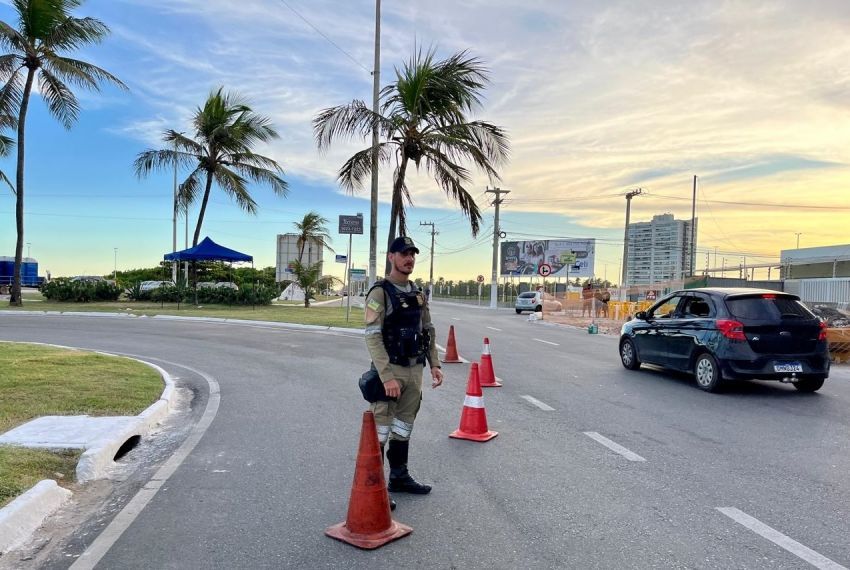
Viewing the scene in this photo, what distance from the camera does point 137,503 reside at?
14.9 ft

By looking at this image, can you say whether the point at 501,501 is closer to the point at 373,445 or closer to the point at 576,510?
the point at 576,510

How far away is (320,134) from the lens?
17297 mm

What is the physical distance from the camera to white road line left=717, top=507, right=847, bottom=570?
3.61 metres

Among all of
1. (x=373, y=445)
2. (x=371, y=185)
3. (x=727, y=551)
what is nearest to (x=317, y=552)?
(x=373, y=445)

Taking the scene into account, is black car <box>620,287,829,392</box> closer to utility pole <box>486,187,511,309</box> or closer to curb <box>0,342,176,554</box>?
curb <box>0,342,176,554</box>

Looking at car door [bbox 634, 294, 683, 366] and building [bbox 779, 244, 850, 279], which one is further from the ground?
building [bbox 779, 244, 850, 279]

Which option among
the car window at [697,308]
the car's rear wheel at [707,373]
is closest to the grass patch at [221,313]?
the car window at [697,308]

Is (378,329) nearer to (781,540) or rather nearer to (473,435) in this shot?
(473,435)

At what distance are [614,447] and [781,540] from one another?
7.30 ft

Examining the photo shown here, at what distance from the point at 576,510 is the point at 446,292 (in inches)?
3540

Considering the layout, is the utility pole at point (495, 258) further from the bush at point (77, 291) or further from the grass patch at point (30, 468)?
the grass patch at point (30, 468)

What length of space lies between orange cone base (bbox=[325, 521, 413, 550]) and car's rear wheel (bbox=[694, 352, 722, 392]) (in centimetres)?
665

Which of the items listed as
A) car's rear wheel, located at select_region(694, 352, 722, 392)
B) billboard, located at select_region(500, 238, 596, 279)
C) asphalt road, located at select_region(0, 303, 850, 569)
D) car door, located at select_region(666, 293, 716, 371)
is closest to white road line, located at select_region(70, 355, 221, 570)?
asphalt road, located at select_region(0, 303, 850, 569)

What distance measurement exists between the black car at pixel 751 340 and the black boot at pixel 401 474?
6.09 metres
